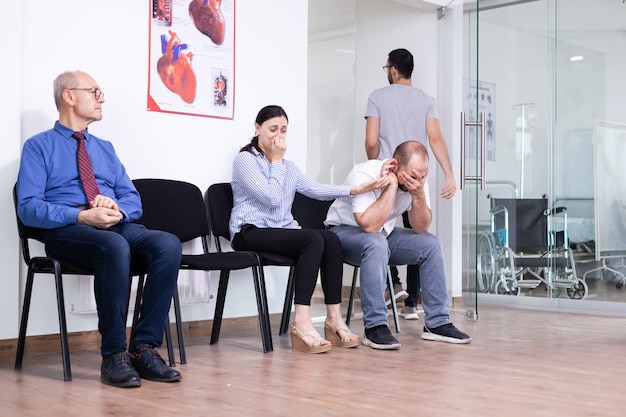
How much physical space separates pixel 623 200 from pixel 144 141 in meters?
3.09

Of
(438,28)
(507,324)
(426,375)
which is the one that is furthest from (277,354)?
(438,28)

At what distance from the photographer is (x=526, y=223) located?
5.62 meters

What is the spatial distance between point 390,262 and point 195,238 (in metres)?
0.93

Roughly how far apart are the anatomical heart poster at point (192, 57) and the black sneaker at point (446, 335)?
146cm

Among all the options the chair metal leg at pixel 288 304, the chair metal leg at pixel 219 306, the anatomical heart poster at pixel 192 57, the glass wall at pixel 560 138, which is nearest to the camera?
the chair metal leg at pixel 219 306

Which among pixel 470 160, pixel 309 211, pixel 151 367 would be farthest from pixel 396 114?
pixel 151 367

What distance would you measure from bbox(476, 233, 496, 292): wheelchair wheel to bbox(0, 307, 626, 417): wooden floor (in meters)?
1.53

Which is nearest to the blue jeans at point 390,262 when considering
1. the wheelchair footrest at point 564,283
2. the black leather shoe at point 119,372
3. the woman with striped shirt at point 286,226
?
the woman with striped shirt at point 286,226

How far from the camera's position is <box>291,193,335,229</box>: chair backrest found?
4.25 m

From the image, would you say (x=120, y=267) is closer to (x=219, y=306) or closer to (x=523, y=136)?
(x=219, y=306)

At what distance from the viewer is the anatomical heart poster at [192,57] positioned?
3943 millimetres

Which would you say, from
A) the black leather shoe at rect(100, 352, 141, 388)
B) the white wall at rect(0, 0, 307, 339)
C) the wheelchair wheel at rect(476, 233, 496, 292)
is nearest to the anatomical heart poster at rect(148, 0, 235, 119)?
the white wall at rect(0, 0, 307, 339)

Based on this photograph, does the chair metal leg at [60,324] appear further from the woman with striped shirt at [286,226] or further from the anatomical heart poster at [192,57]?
the anatomical heart poster at [192,57]

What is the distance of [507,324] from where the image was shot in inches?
182
